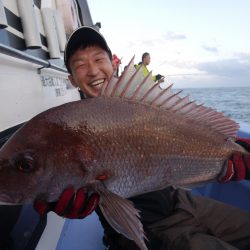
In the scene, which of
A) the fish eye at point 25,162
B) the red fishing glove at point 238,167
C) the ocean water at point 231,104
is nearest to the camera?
the fish eye at point 25,162

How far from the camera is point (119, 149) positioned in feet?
4.64

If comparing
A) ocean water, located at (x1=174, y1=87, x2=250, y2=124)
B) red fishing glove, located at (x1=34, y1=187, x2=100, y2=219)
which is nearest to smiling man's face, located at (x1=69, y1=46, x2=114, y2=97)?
ocean water, located at (x1=174, y1=87, x2=250, y2=124)

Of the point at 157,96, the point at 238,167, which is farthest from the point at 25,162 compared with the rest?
the point at 238,167

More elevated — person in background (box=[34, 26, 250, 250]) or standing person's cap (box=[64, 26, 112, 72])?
standing person's cap (box=[64, 26, 112, 72])

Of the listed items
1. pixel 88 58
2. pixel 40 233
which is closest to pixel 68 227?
pixel 40 233

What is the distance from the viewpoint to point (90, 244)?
2.62m

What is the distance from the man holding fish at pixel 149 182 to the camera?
1.38 meters

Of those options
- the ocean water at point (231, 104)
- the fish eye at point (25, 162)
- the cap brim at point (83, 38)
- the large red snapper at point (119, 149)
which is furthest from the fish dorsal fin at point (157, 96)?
the cap brim at point (83, 38)

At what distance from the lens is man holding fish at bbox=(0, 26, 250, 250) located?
1384mm

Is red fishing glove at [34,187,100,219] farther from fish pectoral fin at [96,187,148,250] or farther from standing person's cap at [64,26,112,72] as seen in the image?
standing person's cap at [64,26,112,72]

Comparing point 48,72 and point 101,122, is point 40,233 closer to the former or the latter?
point 101,122

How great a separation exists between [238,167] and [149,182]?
2.54 ft

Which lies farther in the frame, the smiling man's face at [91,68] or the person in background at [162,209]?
the smiling man's face at [91,68]

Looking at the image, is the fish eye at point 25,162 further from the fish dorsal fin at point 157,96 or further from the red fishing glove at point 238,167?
the red fishing glove at point 238,167
